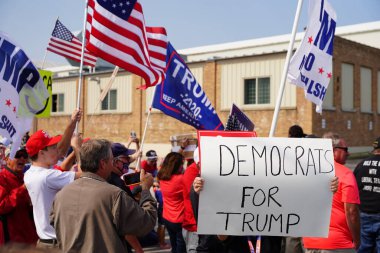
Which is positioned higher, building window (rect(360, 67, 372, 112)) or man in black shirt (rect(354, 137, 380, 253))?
building window (rect(360, 67, 372, 112))

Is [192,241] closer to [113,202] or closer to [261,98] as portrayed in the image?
[113,202]

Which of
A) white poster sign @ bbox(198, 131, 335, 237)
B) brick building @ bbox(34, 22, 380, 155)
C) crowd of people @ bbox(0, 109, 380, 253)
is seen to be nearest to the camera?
crowd of people @ bbox(0, 109, 380, 253)

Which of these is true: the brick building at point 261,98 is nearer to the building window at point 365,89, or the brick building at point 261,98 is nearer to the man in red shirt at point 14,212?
the building window at point 365,89

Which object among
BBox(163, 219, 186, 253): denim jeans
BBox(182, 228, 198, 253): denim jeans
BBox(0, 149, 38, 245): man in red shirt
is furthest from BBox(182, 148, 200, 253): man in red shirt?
BBox(0, 149, 38, 245): man in red shirt

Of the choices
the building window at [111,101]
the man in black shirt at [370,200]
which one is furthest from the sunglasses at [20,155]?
the building window at [111,101]

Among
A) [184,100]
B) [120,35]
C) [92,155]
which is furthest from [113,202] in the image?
[184,100]

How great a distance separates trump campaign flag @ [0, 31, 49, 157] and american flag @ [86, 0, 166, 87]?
2.61 feet

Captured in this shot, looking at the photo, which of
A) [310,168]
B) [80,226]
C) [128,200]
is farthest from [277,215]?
[80,226]

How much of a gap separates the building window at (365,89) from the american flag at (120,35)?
26.0m

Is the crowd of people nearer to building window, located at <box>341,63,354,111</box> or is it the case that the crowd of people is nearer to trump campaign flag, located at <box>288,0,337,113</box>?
trump campaign flag, located at <box>288,0,337,113</box>

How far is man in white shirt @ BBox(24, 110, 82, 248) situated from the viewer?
154 inches

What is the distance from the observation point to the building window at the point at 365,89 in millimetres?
30078

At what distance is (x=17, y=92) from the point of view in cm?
558

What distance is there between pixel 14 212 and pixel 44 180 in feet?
3.05
